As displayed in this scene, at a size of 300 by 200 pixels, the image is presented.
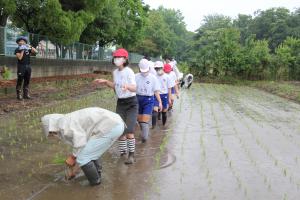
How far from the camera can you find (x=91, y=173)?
5227 millimetres

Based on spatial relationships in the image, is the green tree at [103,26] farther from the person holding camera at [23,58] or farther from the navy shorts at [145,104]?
the navy shorts at [145,104]

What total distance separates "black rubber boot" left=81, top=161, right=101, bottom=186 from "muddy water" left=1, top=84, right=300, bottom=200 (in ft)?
0.30

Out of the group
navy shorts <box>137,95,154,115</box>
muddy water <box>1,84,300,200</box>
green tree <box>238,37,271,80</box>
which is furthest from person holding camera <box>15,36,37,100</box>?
green tree <box>238,37,271,80</box>

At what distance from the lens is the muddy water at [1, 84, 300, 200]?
5.19 meters

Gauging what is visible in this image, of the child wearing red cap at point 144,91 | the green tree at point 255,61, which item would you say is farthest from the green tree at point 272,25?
the child wearing red cap at point 144,91

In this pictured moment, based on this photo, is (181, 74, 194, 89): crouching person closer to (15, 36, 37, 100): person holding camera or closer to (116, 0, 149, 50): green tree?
(15, 36, 37, 100): person holding camera

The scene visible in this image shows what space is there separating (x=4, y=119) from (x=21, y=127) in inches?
41.3

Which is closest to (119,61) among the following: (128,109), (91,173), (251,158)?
(128,109)

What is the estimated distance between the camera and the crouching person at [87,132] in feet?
16.3

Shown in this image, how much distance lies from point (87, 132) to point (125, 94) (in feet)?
5.53

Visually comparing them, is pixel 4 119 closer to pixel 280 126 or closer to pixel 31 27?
pixel 280 126

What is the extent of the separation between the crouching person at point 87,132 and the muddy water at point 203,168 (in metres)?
0.35

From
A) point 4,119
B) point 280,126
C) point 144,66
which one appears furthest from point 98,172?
point 280,126

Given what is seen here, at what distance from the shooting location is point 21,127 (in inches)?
352
